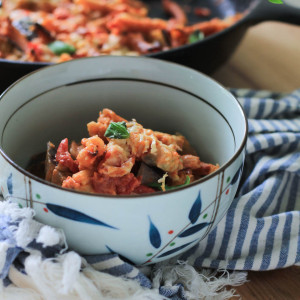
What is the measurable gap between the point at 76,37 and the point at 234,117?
62cm

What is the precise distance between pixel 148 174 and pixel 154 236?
4.4 inches

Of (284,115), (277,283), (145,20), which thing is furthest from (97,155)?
(145,20)

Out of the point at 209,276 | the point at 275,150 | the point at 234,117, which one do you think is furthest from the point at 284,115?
the point at 209,276

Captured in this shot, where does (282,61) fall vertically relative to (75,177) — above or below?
below

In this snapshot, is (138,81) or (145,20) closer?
(138,81)

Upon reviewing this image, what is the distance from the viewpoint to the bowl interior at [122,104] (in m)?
0.91

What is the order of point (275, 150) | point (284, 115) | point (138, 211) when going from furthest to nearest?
point (284, 115), point (275, 150), point (138, 211)

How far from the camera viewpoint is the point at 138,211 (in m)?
0.71

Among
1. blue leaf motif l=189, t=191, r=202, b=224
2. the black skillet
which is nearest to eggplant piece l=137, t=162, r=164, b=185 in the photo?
blue leaf motif l=189, t=191, r=202, b=224

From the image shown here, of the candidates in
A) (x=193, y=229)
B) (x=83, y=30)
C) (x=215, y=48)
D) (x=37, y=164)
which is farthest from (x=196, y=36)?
(x=193, y=229)

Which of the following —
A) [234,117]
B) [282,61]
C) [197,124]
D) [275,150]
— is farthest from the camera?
[282,61]

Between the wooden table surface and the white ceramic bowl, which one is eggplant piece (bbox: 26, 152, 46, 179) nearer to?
the white ceramic bowl

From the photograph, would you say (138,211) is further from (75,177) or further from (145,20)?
(145,20)

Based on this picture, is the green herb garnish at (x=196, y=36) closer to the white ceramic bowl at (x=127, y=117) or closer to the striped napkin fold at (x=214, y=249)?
the striped napkin fold at (x=214, y=249)
